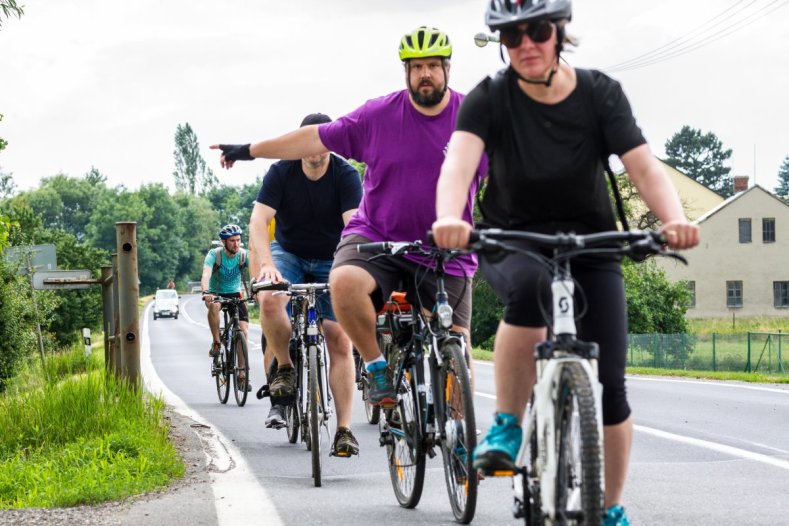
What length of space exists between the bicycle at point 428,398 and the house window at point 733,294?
7198cm

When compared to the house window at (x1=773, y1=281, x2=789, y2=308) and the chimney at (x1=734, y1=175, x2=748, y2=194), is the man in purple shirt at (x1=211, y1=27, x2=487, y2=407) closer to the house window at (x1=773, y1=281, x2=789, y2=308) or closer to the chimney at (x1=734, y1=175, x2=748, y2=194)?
the house window at (x1=773, y1=281, x2=789, y2=308)

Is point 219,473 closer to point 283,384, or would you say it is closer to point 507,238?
point 283,384

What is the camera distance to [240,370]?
13.5m

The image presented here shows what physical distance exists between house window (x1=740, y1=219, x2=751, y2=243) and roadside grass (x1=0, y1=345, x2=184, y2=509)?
6793cm

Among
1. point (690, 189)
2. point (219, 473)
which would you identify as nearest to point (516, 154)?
point (219, 473)

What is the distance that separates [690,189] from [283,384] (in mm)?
79559

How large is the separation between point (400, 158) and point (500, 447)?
7.20ft

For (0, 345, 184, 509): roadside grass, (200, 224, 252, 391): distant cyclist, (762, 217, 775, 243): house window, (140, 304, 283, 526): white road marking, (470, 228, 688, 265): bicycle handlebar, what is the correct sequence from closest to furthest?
(470, 228, 688, 265): bicycle handlebar → (140, 304, 283, 526): white road marking → (0, 345, 184, 509): roadside grass → (200, 224, 252, 391): distant cyclist → (762, 217, 775, 243): house window

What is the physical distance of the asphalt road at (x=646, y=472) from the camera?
5812mm

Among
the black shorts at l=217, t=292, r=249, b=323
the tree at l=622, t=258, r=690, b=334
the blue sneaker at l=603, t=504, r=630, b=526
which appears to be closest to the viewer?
the blue sneaker at l=603, t=504, r=630, b=526

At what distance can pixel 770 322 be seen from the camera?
73.2m

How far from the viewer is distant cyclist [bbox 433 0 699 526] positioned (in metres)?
4.14

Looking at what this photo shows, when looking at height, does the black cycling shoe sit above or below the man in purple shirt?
below

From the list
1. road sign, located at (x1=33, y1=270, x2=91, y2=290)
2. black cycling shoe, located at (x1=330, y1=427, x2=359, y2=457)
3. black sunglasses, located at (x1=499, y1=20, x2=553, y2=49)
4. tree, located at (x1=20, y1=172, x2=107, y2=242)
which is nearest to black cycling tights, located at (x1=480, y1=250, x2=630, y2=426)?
black sunglasses, located at (x1=499, y1=20, x2=553, y2=49)
